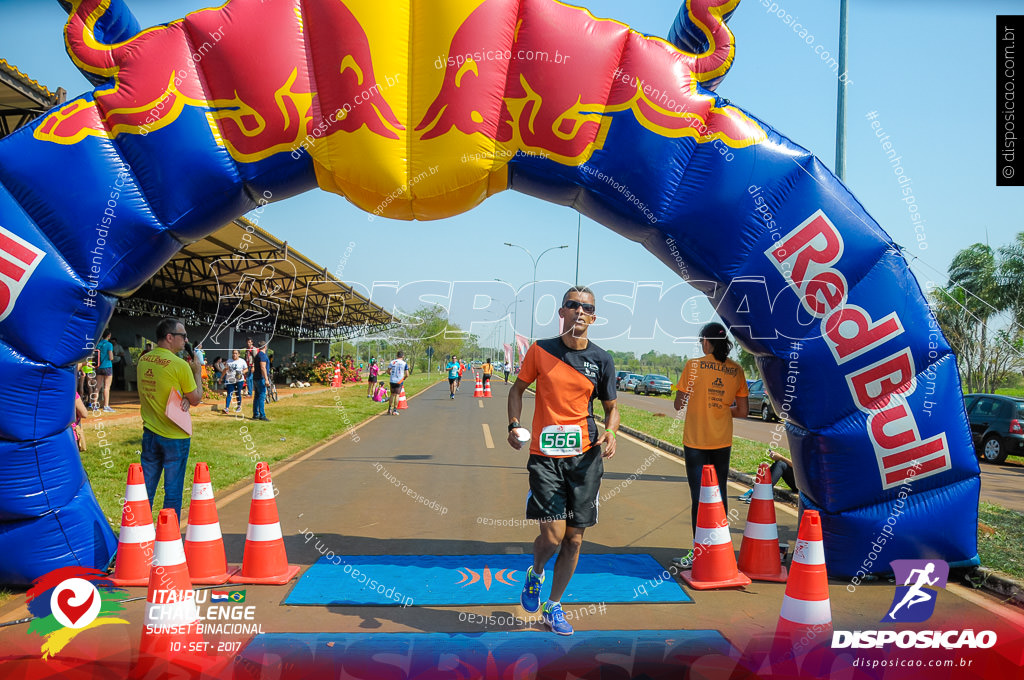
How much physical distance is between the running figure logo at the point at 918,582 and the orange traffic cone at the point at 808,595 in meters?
1.11

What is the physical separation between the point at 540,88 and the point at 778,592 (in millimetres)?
4193

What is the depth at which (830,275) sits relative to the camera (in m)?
5.12

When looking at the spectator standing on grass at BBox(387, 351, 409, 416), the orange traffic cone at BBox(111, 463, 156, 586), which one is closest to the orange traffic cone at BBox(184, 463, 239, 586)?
the orange traffic cone at BBox(111, 463, 156, 586)

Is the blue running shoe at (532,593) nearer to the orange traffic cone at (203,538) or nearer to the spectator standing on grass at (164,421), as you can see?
the orange traffic cone at (203,538)

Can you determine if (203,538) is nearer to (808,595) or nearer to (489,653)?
(489,653)

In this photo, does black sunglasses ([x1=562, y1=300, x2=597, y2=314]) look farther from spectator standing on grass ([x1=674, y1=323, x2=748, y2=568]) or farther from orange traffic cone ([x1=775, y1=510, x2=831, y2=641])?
orange traffic cone ([x1=775, y1=510, x2=831, y2=641])

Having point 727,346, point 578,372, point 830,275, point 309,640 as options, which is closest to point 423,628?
point 309,640

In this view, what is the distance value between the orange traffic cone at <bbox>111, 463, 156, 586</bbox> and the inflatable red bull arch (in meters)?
0.43

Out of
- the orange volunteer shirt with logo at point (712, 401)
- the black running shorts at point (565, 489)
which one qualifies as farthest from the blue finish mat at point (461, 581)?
the orange volunteer shirt with logo at point (712, 401)

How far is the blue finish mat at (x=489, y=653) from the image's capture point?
3459 millimetres

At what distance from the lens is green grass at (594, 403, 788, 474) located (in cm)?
1013

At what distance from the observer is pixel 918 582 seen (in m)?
5.08

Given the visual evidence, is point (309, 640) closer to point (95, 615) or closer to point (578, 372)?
point (95, 615)

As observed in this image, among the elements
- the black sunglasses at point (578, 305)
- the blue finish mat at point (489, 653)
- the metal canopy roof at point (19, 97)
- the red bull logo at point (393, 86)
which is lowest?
the blue finish mat at point (489, 653)
